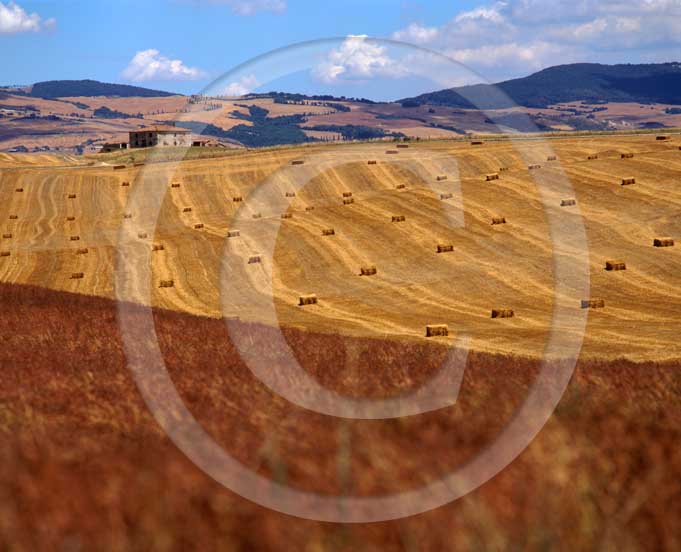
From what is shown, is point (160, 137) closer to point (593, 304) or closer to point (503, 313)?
point (503, 313)

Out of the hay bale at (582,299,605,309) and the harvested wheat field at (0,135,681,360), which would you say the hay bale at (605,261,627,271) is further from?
the hay bale at (582,299,605,309)

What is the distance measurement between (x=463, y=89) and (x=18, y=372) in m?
15.6

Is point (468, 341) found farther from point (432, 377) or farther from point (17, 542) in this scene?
point (17, 542)

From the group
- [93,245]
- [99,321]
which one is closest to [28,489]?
[99,321]

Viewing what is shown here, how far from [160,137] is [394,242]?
396 feet

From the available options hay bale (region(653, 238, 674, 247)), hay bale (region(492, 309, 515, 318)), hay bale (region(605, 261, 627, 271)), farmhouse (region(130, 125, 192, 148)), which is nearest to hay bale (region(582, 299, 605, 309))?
hay bale (region(492, 309, 515, 318))

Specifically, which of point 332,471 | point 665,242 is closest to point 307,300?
point 665,242

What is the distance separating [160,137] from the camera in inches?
6358

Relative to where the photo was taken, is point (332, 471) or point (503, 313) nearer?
point (332, 471)

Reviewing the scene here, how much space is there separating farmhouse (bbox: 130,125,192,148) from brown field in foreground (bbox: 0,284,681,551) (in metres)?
149

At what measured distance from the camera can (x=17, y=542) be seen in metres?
4.47

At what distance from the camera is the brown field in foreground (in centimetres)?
472

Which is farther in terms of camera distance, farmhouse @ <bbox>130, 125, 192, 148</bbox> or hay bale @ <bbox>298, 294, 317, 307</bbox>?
farmhouse @ <bbox>130, 125, 192, 148</bbox>

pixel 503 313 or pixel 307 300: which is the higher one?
pixel 503 313
